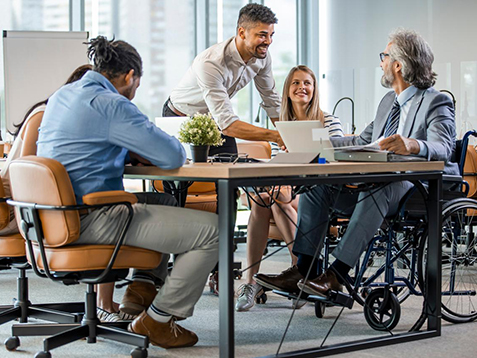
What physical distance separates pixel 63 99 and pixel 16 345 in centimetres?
96

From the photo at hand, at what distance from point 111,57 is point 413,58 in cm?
141

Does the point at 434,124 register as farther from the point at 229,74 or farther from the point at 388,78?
the point at 229,74

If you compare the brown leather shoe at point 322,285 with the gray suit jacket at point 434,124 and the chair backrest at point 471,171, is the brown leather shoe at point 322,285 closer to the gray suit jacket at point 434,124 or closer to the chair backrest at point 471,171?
the gray suit jacket at point 434,124

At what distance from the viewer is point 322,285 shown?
284 cm

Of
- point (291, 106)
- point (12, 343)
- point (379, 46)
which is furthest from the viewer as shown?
point (379, 46)

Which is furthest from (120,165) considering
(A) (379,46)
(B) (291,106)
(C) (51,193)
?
(A) (379,46)

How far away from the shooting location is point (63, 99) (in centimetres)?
241

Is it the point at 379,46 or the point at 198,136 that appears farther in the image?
the point at 379,46

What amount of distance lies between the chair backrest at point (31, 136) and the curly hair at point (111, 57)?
1.01ft

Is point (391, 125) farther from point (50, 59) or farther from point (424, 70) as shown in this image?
point (50, 59)

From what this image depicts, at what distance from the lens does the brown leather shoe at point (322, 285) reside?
2783 mm

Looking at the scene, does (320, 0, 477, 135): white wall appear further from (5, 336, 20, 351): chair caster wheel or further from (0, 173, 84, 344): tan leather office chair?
(5, 336, 20, 351): chair caster wheel

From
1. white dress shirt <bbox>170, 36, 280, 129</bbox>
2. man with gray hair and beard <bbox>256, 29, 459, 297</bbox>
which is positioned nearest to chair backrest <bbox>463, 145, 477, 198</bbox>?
man with gray hair and beard <bbox>256, 29, 459, 297</bbox>

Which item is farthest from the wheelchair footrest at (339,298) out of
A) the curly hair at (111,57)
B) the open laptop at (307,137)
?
the curly hair at (111,57)
